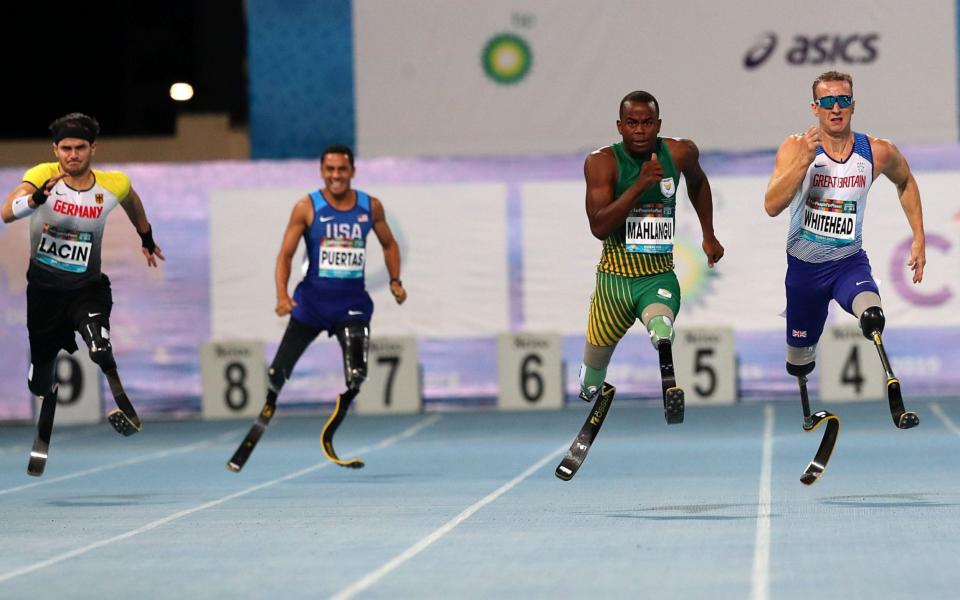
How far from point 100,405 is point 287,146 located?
3326 millimetres

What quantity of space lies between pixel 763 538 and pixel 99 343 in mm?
4345

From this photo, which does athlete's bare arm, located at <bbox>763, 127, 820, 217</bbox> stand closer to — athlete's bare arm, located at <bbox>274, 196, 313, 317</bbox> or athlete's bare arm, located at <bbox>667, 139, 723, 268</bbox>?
athlete's bare arm, located at <bbox>667, 139, 723, 268</bbox>

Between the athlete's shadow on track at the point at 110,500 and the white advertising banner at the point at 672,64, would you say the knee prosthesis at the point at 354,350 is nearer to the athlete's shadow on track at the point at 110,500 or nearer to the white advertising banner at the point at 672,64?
the athlete's shadow on track at the point at 110,500

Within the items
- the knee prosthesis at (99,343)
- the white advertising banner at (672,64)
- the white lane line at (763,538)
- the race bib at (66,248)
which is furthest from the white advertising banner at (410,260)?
the knee prosthesis at (99,343)

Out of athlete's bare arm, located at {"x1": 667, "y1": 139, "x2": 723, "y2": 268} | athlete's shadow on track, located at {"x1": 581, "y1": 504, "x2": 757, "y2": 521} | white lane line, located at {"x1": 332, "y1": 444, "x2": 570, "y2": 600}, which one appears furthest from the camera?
athlete's bare arm, located at {"x1": 667, "y1": 139, "x2": 723, "y2": 268}

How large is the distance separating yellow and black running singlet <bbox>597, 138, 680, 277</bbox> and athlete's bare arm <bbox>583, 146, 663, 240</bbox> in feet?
0.17

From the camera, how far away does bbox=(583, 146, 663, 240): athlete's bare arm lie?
8.67 metres

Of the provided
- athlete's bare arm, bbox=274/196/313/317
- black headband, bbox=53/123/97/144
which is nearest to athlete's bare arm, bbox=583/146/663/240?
athlete's bare arm, bbox=274/196/313/317

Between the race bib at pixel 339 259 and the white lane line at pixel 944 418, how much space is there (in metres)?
5.28

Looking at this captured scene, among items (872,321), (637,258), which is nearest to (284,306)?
(637,258)

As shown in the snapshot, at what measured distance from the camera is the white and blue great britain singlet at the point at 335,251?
1148 cm

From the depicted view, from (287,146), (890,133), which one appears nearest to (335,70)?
(287,146)

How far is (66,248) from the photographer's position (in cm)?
1042

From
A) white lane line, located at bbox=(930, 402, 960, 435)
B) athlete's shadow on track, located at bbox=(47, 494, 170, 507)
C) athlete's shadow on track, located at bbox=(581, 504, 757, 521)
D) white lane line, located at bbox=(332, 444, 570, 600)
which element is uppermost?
white lane line, located at bbox=(930, 402, 960, 435)
